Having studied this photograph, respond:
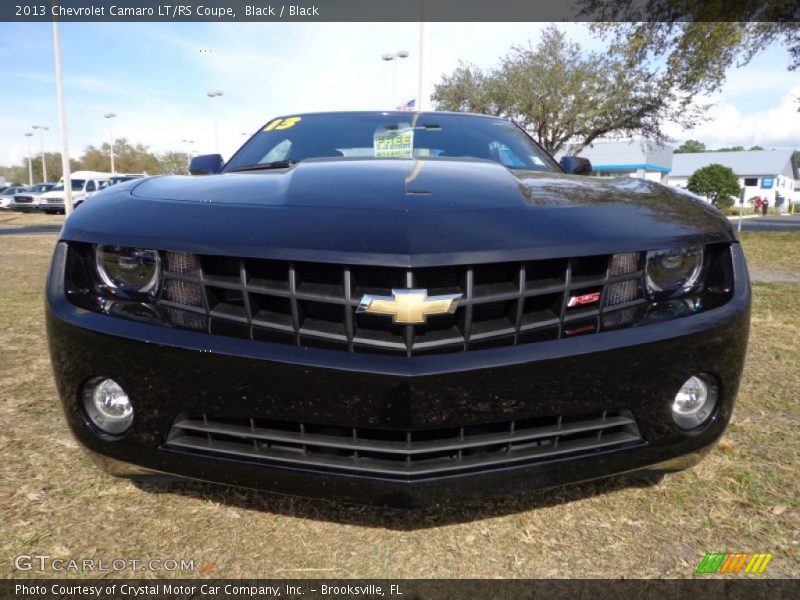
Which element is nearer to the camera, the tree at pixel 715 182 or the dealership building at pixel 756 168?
the tree at pixel 715 182

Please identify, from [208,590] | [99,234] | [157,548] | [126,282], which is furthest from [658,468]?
[99,234]

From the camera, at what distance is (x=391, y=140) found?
2.68 m

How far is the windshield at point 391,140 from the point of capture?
2.68 metres

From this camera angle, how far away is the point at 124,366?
4.75ft

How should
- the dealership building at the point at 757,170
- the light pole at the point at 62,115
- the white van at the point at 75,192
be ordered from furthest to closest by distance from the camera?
the dealership building at the point at 757,170
the white van at the point at 75,192
the light pole at the point at 62,115

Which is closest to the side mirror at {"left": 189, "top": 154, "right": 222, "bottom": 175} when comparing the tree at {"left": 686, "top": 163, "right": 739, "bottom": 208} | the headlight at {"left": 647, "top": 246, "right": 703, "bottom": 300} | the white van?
the headlight at {"left": 647, "top": 246, "right": 703, "bottom": 300}

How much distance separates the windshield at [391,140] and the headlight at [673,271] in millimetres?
1040

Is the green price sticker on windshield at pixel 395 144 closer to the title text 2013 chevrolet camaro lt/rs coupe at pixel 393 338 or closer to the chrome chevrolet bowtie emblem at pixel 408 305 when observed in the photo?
the title text 2013 chevrolet camaro lt/rs coupe at pixel 393 338

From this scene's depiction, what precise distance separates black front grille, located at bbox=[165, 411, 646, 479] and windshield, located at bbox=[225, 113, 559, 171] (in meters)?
1.42

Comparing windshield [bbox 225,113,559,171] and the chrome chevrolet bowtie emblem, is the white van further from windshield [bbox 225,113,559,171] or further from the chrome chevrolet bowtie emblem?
the chrome chevrolet bowtie emblem

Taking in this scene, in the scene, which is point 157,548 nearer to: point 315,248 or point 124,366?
point 124,366

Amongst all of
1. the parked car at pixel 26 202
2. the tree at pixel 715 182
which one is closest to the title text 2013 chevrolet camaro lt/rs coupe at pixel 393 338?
the parked car at pixel 26 202

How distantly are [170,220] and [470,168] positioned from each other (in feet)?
3.58

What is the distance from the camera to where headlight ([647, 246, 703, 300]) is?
157cm
